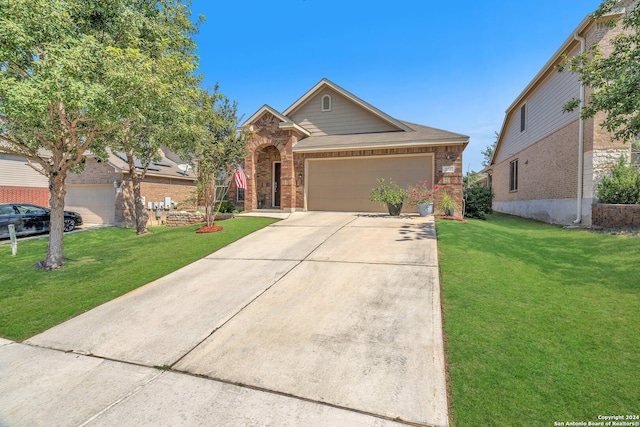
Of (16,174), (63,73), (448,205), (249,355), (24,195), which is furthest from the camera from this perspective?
(16,174)

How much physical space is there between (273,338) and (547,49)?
16804mm

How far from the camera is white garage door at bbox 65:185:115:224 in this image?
16312 millimetres

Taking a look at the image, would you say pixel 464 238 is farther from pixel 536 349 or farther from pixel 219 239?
pixel 219 239

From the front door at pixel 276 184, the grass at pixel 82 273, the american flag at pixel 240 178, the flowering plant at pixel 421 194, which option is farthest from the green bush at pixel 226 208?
the flowering plant at pixel 421 194

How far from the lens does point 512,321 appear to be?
3.84 metres

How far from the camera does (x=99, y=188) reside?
16.5 meters

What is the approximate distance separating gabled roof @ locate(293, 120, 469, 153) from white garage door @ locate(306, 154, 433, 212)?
0.70 metres

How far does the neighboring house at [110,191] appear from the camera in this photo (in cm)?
1583

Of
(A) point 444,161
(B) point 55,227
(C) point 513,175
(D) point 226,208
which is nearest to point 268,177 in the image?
(D) point 226,208

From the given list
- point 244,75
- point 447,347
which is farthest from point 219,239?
point 244,75

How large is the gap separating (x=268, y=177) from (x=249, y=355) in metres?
13.5

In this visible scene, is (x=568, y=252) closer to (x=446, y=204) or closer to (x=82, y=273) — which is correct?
→ (x=446, y=204)

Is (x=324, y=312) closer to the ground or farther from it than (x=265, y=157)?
closer to the ground

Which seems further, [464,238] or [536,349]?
[464,238]
